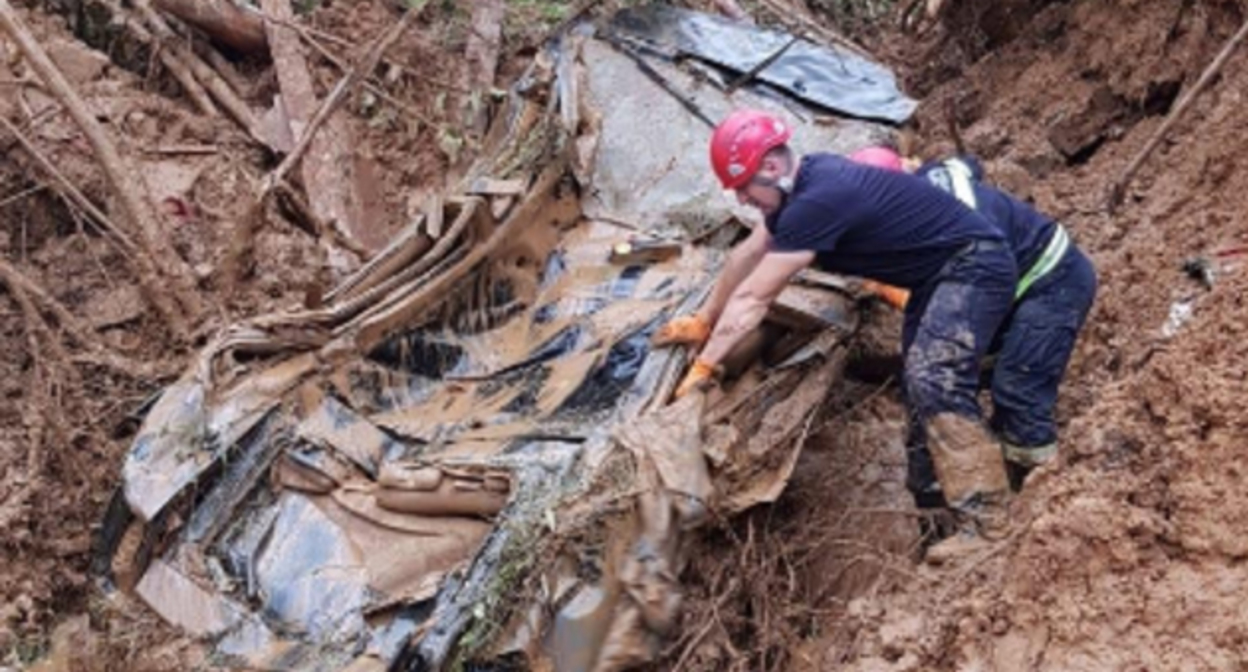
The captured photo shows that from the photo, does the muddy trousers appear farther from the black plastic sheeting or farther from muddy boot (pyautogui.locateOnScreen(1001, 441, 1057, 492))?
the black plastic sheeting

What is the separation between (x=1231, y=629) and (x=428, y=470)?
262 cm

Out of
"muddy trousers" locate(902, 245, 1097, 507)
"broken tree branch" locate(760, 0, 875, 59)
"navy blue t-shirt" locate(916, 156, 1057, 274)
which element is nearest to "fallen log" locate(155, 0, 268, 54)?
"broken tree branch" locate(760, 0, 875, 59)

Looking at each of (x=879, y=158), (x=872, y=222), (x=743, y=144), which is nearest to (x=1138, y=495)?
(x=872, y=222)

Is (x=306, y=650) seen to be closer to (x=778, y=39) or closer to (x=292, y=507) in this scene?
A: (x=292, y=507)

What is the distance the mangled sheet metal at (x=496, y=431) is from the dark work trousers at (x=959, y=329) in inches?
14.5

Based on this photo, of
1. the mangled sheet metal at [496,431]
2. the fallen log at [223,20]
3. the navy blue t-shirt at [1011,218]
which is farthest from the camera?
the fallen log at [223,20]

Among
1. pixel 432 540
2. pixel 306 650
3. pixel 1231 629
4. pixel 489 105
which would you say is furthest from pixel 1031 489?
pixel 489 105

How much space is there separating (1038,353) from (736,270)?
0.99m

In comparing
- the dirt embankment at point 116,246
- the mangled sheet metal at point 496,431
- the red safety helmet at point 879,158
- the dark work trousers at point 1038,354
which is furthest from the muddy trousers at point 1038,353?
the dirt embankment at point 116,246

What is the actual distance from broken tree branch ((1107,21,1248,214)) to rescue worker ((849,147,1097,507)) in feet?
3.98

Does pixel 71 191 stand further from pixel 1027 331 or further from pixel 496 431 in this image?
pixel 1027 331

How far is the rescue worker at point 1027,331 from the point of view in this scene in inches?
178

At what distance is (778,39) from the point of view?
22.7 ft

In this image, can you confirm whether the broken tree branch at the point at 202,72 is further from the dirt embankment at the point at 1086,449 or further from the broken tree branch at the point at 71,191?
the dirt embankment at the point at 1086,449
